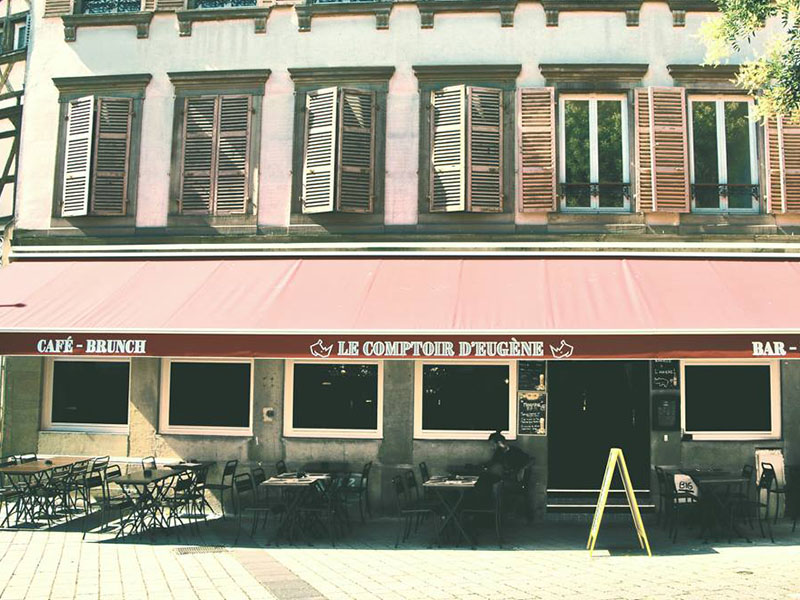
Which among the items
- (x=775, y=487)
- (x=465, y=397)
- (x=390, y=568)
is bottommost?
(x=390, y=568)

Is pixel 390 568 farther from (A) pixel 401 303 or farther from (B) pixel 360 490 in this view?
(A) pixel 401 303

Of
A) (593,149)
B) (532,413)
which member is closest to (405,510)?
(532,413)

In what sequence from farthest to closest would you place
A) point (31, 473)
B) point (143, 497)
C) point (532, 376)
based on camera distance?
1. point (532, 376)
2. point (31, 473)
3. point (143, 497)

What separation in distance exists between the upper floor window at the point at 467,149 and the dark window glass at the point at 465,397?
259 centimetres

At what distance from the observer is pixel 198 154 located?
12727 millimetres

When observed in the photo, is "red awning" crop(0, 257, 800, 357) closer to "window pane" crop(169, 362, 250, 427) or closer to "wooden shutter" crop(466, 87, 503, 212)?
"wooden shutter" crop(466, 87, 503, 212)

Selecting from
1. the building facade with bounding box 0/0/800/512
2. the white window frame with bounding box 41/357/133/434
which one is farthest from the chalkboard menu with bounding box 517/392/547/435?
the white window frame with bounding box 41/357/133/434

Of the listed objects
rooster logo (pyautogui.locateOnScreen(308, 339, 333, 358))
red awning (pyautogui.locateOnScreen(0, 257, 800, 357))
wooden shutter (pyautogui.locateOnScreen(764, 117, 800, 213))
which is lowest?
rooster logo (pyautogui.locateOnScreen(308, 339, 333, 358))

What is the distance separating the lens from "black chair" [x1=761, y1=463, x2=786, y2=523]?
408 inches

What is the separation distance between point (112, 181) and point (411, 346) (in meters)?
6.56

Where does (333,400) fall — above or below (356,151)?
below

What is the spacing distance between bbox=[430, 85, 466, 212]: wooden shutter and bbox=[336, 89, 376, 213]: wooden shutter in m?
1.02

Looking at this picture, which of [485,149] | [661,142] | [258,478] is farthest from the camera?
[485,149]

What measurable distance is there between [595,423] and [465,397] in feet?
6.97
